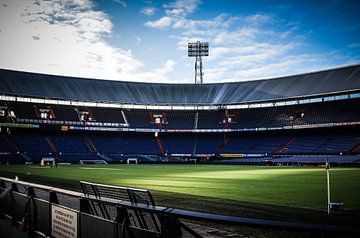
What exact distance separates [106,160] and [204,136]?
21856 mm

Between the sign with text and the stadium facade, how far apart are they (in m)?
47.5

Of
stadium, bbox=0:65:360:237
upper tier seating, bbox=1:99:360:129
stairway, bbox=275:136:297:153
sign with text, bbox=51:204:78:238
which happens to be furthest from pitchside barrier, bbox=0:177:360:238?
upper tier seating, bbox=1:99:360:129

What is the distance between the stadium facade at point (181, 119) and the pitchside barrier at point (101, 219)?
154 ft

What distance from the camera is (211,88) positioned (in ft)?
244

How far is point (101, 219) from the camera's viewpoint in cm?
479

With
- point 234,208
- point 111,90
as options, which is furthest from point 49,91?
point 234,208

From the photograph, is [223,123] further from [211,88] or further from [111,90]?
[111,90]

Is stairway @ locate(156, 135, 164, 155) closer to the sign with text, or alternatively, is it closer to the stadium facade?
the stadium facade

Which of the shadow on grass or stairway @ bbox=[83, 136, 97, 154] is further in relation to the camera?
stairway @ bbox=[83, 136, 97, 154]

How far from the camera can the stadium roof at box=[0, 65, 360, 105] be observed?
58719mm

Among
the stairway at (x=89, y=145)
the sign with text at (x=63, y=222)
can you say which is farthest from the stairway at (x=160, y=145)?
the sign with text at (x=63, y=222)

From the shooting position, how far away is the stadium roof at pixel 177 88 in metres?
58.7

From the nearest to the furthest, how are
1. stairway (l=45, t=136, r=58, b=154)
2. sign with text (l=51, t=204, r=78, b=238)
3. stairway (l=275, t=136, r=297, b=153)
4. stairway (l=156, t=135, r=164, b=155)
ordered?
1. sign with text (l=51, t=204, r=78, b=238)
2. stairway (l=275, t=136, r=297, b=153)
3. stairway (l=45, t=136, r=58, b=154)
4. stairway (l=156, t=135, r=164, b=155)

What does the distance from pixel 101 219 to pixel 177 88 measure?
7079cm
